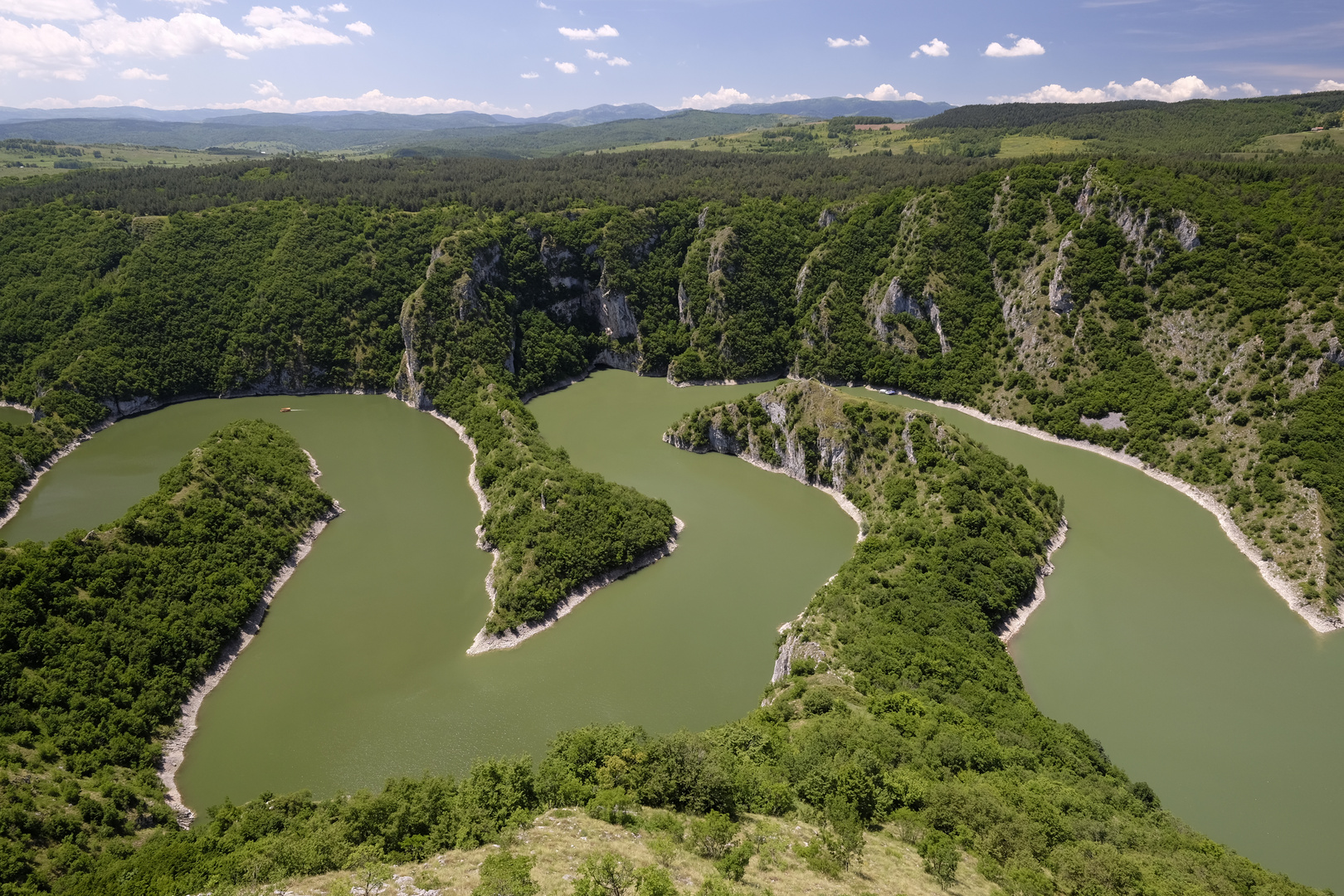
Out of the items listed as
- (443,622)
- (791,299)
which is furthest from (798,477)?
(791,299)

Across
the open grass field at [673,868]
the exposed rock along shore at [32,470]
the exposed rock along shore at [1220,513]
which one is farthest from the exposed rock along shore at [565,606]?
the exposed rock along shore at [32,470]

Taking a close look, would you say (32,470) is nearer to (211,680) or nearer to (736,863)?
(211,680)

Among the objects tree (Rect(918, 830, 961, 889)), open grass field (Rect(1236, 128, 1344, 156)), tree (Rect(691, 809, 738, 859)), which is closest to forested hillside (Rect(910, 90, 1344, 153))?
open grass field (Rect(1236, 128, 1344, 156))

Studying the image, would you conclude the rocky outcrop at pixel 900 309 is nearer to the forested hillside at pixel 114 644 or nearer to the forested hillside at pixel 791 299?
the forested hillside at pixel 791 299

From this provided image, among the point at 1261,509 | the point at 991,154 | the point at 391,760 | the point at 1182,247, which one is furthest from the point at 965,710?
the point at 991,154

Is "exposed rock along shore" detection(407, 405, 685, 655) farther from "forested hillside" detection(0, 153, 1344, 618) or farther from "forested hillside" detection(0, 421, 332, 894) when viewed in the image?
"forested hillside" detection(0, 153, 1344, 618)
